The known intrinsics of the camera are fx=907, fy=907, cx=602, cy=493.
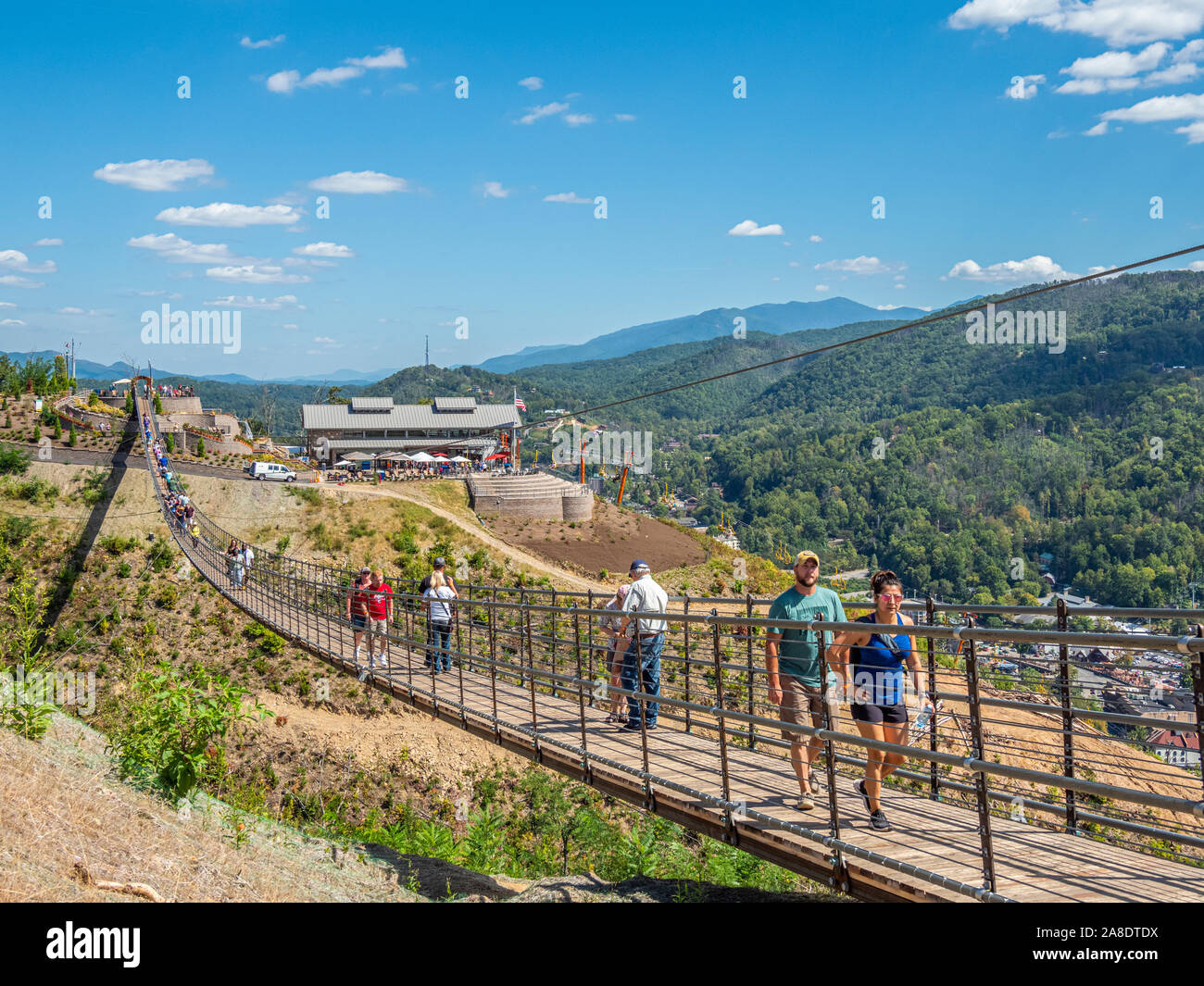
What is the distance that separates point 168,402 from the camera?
63281 millimetres

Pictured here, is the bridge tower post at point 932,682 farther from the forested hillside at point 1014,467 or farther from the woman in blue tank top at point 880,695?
the forested hillside at point 1014,467

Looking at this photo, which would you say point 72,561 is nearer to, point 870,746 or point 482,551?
point 482,551

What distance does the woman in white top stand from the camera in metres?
10.2

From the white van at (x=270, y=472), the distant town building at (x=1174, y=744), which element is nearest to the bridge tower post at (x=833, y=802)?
the distant town building at (x=1174, y=744)

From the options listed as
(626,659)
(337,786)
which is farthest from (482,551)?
(626,659)

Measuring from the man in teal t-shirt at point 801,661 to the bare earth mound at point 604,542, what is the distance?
105ft

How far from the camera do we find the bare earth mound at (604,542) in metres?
38.8

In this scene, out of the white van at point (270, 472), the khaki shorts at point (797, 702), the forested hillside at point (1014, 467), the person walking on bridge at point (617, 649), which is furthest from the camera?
the forested hillside at point (1014, 467)

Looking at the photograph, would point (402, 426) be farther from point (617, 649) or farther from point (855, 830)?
point (855, 830)

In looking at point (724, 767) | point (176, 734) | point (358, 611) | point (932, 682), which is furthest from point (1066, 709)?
point (358, 611)

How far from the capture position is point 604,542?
41250 millimetres

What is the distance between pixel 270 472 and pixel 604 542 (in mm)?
15113

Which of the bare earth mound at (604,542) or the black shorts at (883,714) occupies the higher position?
the black shorts at (883,714)

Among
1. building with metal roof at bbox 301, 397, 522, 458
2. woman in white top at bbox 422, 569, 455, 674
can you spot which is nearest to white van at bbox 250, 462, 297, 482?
building with metal roof at bbox 301, 397, 522, 458
